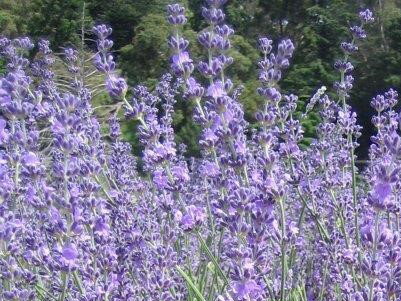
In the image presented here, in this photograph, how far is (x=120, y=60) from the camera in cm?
1495

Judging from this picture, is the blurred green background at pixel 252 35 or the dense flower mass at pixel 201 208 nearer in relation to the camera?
the dense flower mass at pixel 201 208

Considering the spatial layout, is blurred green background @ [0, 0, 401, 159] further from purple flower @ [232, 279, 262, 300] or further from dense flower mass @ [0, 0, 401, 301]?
purple flower @ [232, 279, 262, 300]

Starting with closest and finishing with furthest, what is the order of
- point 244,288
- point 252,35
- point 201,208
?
point 244,288 < point 201,208 < point 252,35

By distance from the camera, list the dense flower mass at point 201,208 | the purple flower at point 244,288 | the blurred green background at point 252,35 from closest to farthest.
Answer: the purple flower at point 244,288 → the dense flower mass at point 201,208 → the blurred green background at point 252,35

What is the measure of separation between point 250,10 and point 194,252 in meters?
14.4

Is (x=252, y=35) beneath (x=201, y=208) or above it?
beneath

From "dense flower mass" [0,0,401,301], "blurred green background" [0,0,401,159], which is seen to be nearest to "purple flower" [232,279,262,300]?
"dense flower mass" [0,0,401,301]

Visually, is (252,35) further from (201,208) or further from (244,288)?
(244,288)

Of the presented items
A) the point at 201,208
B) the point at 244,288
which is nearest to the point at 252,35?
the point at 201,208

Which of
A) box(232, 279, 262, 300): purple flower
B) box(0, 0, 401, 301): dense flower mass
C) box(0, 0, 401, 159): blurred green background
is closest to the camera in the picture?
box(232, 279, 262, 300): purple flower

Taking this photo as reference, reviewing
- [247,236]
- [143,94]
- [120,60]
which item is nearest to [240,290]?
[247,236]

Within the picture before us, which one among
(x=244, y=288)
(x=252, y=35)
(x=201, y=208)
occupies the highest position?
(x=244, y=288)

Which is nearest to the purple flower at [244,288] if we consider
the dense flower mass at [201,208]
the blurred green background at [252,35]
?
the dense flower mass at [201,208]

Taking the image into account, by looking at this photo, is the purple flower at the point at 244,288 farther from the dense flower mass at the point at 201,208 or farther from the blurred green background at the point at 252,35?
the blurred green background at the point at 252,35
